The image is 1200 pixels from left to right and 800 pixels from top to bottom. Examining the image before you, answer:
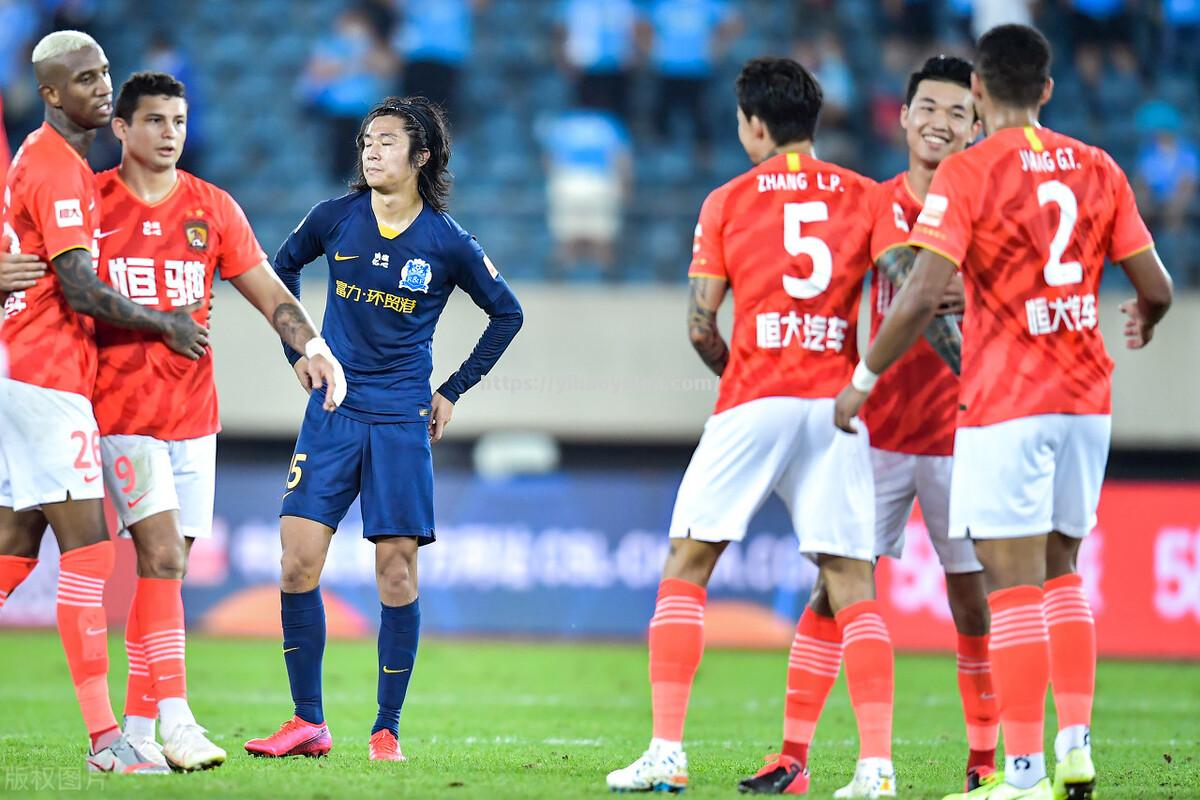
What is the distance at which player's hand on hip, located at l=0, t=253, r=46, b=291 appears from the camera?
570 centimetres

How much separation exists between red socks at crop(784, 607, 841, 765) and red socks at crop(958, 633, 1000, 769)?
0.59m

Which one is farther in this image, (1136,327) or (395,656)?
(395,656)

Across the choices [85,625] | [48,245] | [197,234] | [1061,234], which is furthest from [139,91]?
[1061,234]

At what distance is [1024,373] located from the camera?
17.1 ft

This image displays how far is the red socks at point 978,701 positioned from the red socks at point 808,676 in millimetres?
594

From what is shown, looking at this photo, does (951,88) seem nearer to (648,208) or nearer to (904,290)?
(904,290)

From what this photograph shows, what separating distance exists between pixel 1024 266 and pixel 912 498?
1.18m

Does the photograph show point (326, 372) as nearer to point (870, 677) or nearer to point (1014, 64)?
point (870, 677)

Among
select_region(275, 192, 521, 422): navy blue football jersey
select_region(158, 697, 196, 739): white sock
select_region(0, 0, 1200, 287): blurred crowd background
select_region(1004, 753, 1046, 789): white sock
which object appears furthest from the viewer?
select_region(0, 0, 1200, 287): blurred crowd background

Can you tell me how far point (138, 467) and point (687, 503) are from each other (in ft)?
7.16

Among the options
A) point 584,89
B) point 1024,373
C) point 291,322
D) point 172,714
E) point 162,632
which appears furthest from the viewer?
point 584,89

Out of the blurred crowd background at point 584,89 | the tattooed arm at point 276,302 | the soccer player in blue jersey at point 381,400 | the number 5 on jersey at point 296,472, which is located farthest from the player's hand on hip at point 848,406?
the blurred crowd background at point 584,89

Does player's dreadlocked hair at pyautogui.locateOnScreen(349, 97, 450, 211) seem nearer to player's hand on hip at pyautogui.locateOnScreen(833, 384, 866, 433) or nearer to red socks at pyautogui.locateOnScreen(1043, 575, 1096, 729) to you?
player's hand on hip at pyautogui.locateOnScreen(833, 384, 866, 433)

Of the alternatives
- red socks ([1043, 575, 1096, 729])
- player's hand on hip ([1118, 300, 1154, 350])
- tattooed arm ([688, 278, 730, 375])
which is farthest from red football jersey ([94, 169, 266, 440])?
player's hand on hip ([1118, 300, 1154, 350])
